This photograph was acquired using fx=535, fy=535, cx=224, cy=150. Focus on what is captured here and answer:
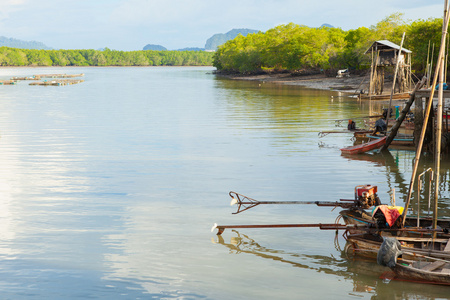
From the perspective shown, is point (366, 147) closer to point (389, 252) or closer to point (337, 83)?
point (389, 252)

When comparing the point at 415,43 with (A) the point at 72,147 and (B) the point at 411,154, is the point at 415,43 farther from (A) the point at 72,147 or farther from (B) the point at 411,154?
(A) the point at 72,147

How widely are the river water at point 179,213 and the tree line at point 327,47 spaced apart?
43.1 meters

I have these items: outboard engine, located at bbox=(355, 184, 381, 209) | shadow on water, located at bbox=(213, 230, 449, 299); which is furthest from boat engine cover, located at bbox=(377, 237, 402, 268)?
outboard engine, located at bbox=(355, 184, 381, 209)

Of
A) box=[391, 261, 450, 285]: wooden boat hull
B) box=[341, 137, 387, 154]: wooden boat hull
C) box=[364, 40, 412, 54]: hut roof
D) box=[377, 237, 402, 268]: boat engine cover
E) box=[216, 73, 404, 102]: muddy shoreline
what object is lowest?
box=[391, 261, 450, 285]: wooden boat hull

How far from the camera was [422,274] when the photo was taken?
1339 centimetres

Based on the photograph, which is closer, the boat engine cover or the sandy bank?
the boat engine cover

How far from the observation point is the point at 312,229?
61.6 ft

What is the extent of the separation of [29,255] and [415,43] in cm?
7438

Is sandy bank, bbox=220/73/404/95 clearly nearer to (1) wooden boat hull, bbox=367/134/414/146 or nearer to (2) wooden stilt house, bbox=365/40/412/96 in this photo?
(2) wooden stilt house, bbox=365/40/412/96

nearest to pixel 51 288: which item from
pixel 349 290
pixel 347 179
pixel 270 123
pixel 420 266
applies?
pixel 349 290

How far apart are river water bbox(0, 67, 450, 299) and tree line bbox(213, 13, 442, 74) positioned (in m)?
43.1

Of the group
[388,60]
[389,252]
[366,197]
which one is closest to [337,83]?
[388,60]

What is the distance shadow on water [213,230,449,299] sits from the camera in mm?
13789

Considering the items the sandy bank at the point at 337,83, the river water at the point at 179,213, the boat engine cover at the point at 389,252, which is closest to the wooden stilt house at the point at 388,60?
the sandy bank at the point at 337,83
